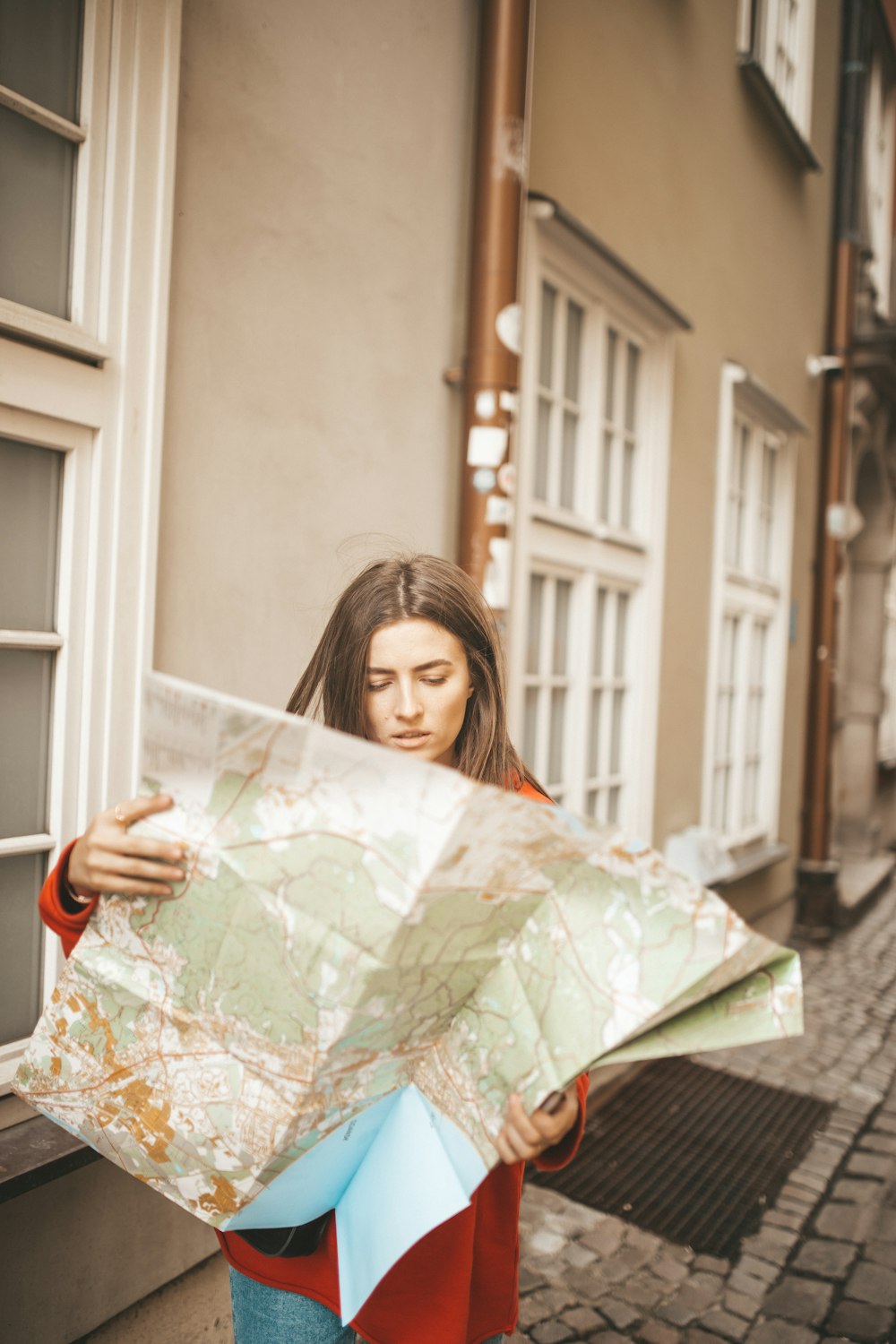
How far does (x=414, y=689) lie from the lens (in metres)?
1.48

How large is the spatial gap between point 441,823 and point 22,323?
151 cm

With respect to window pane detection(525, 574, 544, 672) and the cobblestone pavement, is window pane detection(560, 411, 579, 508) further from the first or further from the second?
the cobblestone pavement

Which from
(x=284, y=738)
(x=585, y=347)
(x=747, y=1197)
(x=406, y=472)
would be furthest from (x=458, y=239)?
(x=747, y=1197)

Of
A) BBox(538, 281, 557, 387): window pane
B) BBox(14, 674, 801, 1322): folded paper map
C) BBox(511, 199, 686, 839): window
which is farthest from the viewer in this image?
BBox(538, 281, 557, 387): window pane

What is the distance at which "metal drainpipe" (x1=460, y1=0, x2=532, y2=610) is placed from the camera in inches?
122

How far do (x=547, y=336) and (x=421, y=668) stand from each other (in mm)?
2913

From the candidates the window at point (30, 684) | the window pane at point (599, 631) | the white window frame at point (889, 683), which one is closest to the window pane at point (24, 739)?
the window at point (30, 684)

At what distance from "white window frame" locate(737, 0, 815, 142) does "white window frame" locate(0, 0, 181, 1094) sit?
14.8 feet

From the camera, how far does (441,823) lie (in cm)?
92

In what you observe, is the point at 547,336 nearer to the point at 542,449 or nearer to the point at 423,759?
the point at 542,449

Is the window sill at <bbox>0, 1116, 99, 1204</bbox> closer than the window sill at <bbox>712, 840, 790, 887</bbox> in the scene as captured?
Yes

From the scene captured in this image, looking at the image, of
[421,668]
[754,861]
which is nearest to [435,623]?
[421,668]

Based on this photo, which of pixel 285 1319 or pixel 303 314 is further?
pixel 303 314

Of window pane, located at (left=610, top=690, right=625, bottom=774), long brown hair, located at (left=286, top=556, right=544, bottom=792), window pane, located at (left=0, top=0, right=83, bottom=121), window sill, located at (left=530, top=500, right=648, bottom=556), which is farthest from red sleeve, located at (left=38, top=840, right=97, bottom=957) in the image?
window pane, located at (left=610, top=690, right=625, bottom=774)
